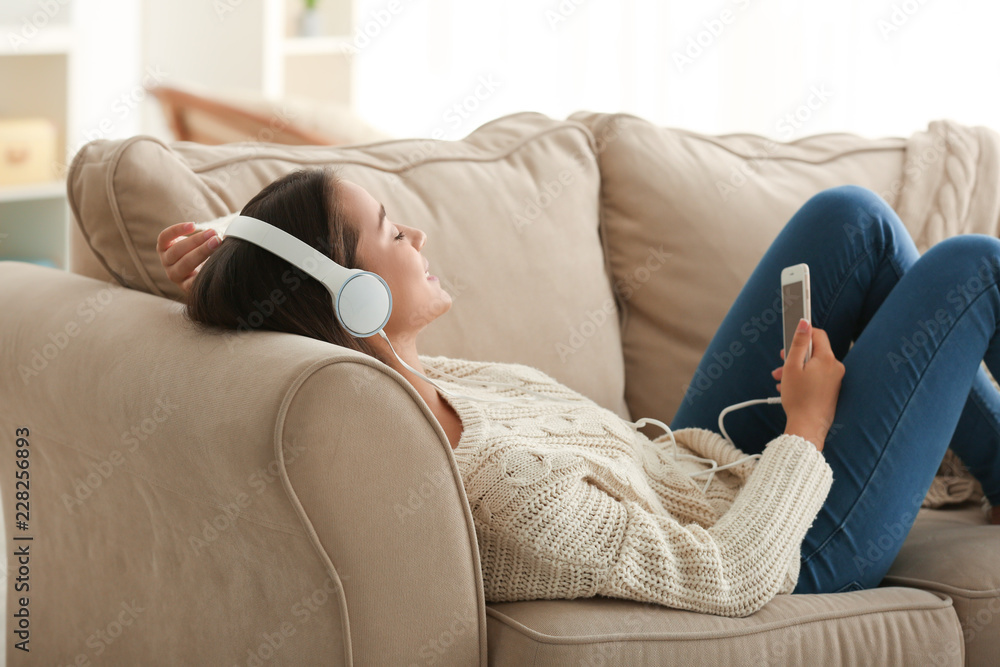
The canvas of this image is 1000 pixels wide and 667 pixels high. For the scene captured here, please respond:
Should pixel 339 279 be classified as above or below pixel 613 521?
above

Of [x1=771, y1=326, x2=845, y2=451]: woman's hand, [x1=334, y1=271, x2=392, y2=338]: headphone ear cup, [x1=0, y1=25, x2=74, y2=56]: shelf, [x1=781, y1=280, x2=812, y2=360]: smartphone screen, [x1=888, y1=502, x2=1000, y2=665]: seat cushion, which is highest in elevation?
[x1=0, y1=25, x2=74, y2=56]: shelf

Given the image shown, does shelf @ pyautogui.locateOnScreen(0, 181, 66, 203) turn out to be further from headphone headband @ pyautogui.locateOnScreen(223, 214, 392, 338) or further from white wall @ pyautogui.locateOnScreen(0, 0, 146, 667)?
headphone headband @ pyautogui.locateOnScreen(223, 214, 392, 338)

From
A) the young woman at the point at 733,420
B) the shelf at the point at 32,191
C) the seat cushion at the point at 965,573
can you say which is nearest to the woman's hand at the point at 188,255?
the young woman at the point at 733,420

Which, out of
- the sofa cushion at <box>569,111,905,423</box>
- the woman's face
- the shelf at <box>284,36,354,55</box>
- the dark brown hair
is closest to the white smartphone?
the sofa cushion at <box>569,111,905,423</box>

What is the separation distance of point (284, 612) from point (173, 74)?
2883mm

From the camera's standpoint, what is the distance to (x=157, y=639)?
96 cm

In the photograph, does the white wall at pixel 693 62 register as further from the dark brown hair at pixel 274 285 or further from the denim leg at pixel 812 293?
the dark brown hair at pixel 274 285

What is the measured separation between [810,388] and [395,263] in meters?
0.51

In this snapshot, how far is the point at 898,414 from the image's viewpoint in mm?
1064

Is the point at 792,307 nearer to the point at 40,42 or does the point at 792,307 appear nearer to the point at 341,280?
the point at 341,280

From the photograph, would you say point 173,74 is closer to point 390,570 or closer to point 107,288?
point 107,288

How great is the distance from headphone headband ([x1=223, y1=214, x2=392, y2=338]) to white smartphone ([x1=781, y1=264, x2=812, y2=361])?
21.6 inches

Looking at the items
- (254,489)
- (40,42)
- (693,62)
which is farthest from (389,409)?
(40,42)

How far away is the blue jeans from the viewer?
3.45 ft
